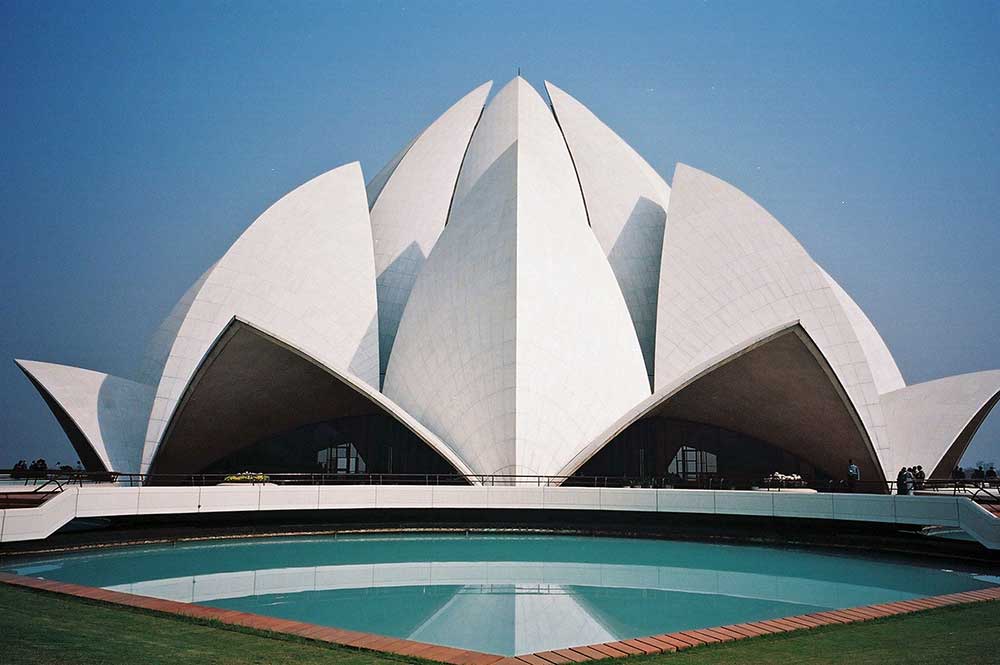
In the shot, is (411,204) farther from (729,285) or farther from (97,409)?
(97,409)

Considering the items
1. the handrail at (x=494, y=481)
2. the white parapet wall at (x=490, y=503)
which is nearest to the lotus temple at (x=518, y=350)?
the handrail at (x=494, y=481)

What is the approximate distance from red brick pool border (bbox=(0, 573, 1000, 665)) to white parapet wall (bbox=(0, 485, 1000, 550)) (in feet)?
16.3

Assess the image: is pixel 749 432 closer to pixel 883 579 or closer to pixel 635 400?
pixel 635 400

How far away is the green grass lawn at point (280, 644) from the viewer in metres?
4.44

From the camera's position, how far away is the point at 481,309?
20828mm

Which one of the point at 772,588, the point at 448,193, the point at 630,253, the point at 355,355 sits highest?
the point at 448,193

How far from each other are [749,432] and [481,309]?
10.4 m

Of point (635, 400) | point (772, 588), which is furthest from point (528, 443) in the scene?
point (772, 588)

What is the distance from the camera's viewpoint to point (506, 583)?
9.72 metres

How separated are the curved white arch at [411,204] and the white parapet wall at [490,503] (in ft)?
32.6

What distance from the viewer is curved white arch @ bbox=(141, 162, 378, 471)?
74.5 ft

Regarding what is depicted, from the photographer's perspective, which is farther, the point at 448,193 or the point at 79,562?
the point at 448,193

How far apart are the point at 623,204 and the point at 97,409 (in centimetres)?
1731

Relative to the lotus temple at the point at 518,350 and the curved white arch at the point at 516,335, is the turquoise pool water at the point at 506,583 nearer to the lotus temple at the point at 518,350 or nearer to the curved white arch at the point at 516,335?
the curved white arch at the point at 516,335
